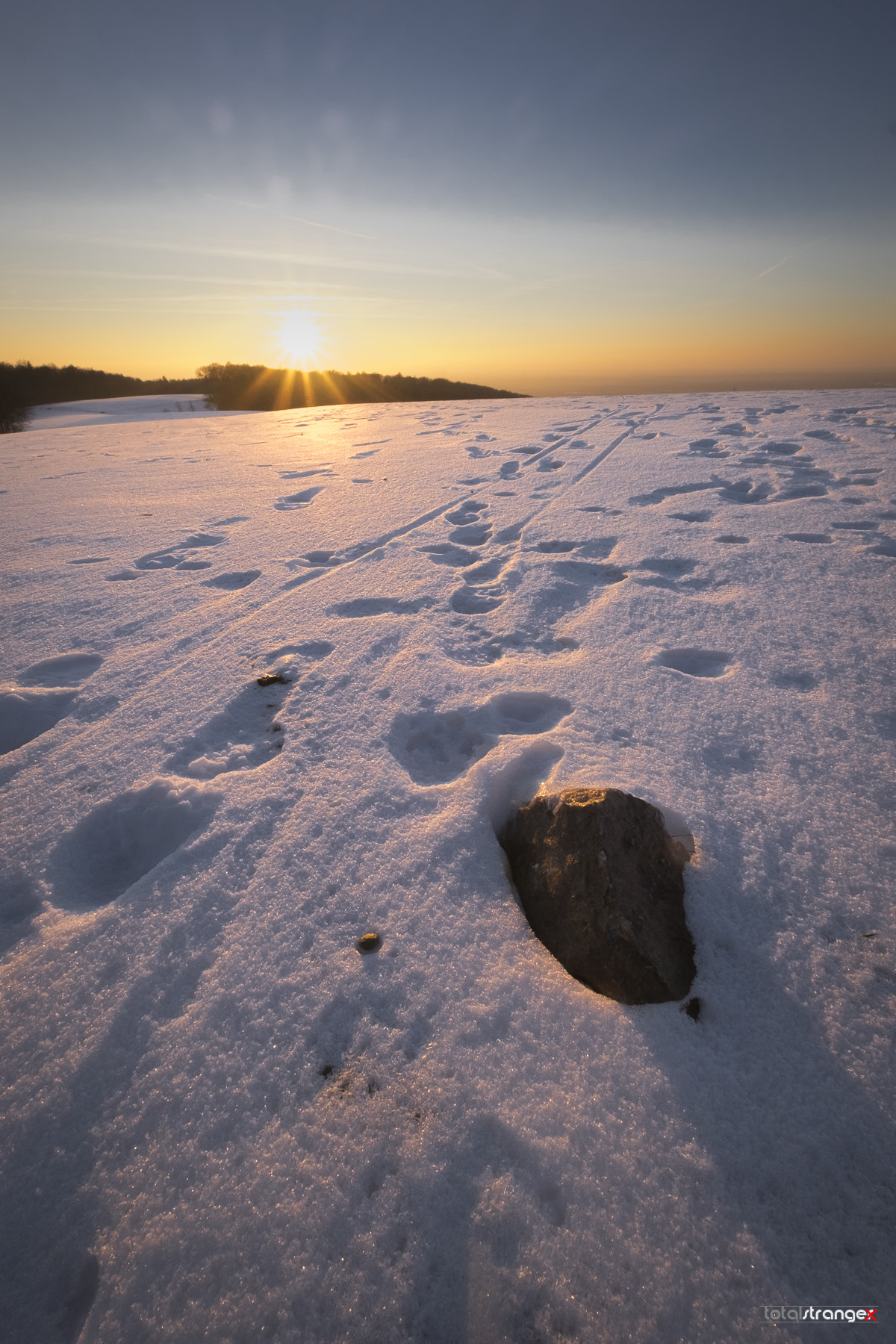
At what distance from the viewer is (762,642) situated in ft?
6.36

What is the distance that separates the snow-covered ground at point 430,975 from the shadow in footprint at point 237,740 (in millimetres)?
11

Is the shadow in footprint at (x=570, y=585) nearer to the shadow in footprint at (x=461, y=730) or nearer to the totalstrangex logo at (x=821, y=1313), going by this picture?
the shadow in footprint at (x=461, y=730)

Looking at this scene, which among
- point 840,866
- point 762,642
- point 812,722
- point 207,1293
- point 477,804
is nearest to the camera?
point 207,1293

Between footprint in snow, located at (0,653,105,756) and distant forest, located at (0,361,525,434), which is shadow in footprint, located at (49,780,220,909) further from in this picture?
distant forest, located at (0,361,525,434)

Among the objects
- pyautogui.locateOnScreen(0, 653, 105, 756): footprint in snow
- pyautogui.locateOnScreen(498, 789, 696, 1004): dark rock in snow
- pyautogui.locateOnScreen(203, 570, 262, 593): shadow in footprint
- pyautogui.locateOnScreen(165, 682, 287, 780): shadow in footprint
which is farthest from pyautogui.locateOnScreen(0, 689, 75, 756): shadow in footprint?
pyautogui.locateOnScreen(498, 789, 696, 1004): dark rock in snow

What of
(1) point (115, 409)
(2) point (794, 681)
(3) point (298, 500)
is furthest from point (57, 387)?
(2) point (794, 681)

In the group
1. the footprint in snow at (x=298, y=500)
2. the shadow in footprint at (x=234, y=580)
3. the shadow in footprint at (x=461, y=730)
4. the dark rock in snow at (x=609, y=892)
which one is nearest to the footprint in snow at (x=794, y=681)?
the shadow in footprint at (x=461, y=730)

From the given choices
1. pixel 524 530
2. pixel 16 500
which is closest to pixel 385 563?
pixel 524 530

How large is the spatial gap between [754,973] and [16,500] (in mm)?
5558

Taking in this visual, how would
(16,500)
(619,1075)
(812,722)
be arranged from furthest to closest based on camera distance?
(16,500) → (812,722) → (619,1075)

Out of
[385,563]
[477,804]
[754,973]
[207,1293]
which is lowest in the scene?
[207,1293]

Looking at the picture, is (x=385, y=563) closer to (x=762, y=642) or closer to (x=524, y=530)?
(x=524, y=530)

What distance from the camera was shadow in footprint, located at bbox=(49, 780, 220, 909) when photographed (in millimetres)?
1233

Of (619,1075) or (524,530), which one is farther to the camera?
(524,530)
